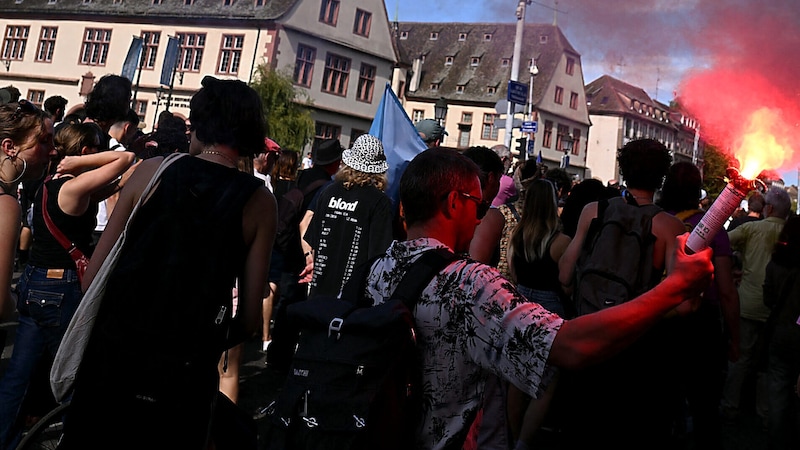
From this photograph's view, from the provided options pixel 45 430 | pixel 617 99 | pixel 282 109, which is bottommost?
pixel 45 430

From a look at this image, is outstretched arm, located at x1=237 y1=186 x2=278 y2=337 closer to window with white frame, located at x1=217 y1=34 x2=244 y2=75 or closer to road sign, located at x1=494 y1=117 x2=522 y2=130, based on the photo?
road sign, located at x1=494 y1=117 x2=522 y2=130

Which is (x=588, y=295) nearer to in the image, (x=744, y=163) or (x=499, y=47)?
(x=744, y=163)

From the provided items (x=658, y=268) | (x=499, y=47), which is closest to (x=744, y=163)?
(x=658, y=268)

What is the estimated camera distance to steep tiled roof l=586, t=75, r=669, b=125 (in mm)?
56094

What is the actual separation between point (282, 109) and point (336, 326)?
119ft

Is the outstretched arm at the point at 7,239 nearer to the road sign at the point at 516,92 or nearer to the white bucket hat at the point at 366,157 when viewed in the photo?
the white bucket hat at the point at 366,157

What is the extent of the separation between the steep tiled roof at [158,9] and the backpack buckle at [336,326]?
39.3 meters

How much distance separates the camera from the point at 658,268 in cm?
396

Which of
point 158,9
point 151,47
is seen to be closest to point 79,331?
point 151,47

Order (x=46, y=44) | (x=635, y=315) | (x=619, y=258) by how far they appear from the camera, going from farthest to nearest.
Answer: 1. (x=46, y=44)
2. (x=619, y=258)
3. (x=635, y=315)

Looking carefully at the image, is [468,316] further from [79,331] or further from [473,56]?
[473,56]

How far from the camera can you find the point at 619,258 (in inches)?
156

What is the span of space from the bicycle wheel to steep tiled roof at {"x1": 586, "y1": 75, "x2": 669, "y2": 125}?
52466 mm

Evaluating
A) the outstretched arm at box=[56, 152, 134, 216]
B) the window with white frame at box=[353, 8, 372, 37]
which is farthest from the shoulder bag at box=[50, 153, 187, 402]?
the window with white frame at box=[353, 8, 372, 37]
